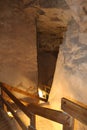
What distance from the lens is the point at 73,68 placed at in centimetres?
337

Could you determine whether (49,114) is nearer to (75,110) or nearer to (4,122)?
(75,110)

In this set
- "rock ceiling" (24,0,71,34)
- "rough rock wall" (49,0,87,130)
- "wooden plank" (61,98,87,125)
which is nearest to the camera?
"wooden plank" (61,98,87,125)

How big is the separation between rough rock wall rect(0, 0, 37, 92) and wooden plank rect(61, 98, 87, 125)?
2016 millimetres

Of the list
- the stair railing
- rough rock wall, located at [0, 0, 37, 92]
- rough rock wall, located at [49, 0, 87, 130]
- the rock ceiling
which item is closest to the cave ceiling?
the rock ceiling

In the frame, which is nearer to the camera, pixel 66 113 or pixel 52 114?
pixel 66 113

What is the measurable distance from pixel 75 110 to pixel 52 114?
397 mm

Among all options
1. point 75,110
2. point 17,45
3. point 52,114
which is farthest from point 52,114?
point 17,45

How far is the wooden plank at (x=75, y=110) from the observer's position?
→ 220 centimetres

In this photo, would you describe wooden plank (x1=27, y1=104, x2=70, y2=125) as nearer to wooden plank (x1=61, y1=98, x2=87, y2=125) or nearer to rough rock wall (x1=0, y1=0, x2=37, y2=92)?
wooden plank (x1=61, y1=98, x2=87, y2=125)

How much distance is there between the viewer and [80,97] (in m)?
3.17

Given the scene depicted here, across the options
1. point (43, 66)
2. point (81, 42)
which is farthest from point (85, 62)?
point (43, 66)

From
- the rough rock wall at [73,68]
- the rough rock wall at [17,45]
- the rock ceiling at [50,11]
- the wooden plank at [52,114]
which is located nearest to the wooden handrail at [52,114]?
the wooden plank at [52,114]

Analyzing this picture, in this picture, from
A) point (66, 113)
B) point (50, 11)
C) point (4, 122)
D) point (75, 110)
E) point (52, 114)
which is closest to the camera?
point (75, 110)

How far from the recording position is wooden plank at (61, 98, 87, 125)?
220 centimetres
